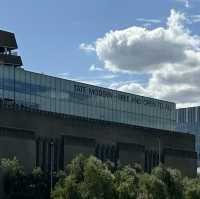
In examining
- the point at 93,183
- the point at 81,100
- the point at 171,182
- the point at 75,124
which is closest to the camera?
the point at 93,183

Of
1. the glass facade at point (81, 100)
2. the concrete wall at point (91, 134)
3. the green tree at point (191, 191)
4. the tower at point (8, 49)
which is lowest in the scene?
the green tree at point (191, 191)

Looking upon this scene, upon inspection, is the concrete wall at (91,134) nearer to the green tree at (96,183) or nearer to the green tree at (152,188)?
the green tree at (152,188)

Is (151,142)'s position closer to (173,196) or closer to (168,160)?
(168,160)

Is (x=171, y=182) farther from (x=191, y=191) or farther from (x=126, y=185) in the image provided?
(x=126, y=185)

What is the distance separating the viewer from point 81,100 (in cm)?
11694

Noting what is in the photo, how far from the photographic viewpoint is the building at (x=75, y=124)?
94.9 metres

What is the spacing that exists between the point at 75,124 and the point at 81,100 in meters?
13.9

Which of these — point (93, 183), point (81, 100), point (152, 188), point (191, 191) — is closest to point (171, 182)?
point (152, 188)

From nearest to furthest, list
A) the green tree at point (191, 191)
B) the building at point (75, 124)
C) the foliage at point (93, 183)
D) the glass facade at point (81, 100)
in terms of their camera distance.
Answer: the foliage at point (93, 183)
the green tree at point (191, 191)
the building at point (75, 124)
the glass facade at point (81, 100)

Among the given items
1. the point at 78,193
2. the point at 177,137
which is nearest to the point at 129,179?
the point at 78,193

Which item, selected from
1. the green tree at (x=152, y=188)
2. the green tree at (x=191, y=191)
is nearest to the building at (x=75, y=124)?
the green tree at (x=191, y=191)

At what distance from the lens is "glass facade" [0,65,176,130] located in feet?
347

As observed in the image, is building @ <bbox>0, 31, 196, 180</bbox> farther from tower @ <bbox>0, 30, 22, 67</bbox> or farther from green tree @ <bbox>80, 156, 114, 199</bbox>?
green tree @ <bbox>80, 156, 114, 199</bbox>

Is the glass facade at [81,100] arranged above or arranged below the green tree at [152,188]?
above
